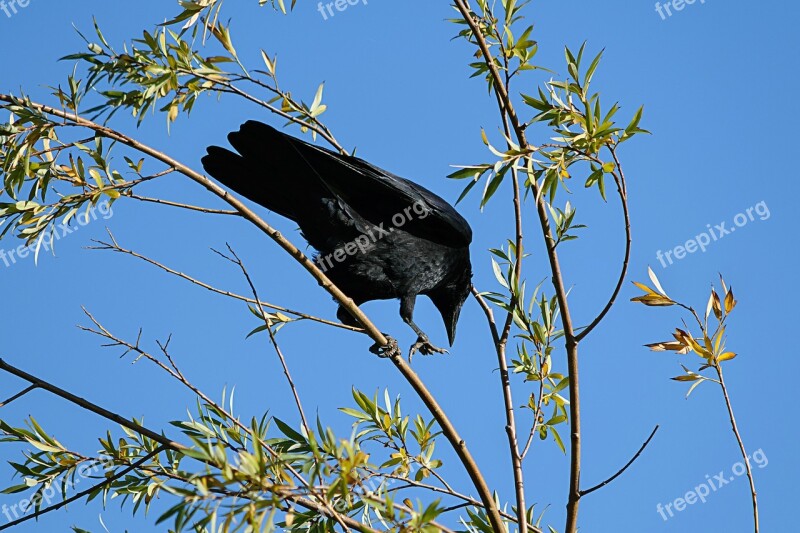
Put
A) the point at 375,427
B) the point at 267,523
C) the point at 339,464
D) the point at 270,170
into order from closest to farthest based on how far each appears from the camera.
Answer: the point at 267,523
the point at 339,464
the point at 375,427
the point at 270,170

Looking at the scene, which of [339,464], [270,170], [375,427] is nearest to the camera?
[339,464]

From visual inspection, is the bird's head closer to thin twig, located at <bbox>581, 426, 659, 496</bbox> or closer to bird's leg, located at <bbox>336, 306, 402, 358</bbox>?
bird's leg, located at <bbox>336, 306, 402, 358</bbox>

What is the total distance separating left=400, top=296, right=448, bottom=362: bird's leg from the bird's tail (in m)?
0.81

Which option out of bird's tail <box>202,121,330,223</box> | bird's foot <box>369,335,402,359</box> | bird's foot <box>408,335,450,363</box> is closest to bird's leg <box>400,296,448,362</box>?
bird's foot <box>408,335,450,363</box>

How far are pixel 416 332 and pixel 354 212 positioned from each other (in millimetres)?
797

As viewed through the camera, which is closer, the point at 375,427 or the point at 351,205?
the point at 375,427

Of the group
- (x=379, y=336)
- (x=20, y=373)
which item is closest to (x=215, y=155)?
(x=379, y=336)

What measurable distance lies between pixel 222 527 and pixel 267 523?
0.55ft

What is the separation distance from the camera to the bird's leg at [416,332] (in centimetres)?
494

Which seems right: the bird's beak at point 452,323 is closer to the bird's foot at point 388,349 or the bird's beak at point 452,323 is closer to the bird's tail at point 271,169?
the bird's foot at point 388,349

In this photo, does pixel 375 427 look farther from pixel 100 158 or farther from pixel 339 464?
pixel 100 158

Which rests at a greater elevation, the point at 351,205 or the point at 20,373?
the point at 351,205

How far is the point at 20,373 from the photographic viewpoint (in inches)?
125

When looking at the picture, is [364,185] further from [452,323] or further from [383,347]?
[452,323]
